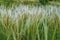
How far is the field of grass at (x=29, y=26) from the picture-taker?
765mm

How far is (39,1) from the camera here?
120 centimetres

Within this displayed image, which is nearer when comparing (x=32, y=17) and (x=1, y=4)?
(x=32, y=17)

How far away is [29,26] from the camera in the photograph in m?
0.78

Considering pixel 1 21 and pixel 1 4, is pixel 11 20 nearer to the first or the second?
pixel 1 21

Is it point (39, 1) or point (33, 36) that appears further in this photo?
point (39, 1)

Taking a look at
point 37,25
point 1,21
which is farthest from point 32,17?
point 1,21

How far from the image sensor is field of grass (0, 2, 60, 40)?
0.76 m

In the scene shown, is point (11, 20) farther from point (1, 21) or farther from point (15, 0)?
point (15, 0)

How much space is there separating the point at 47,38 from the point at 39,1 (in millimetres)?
485

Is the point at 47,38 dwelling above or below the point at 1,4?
below

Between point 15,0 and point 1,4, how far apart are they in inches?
4.7

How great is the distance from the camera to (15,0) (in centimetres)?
122

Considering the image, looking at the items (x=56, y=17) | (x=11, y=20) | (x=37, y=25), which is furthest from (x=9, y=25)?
(x=56, y=17)

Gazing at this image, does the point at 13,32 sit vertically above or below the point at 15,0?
below
